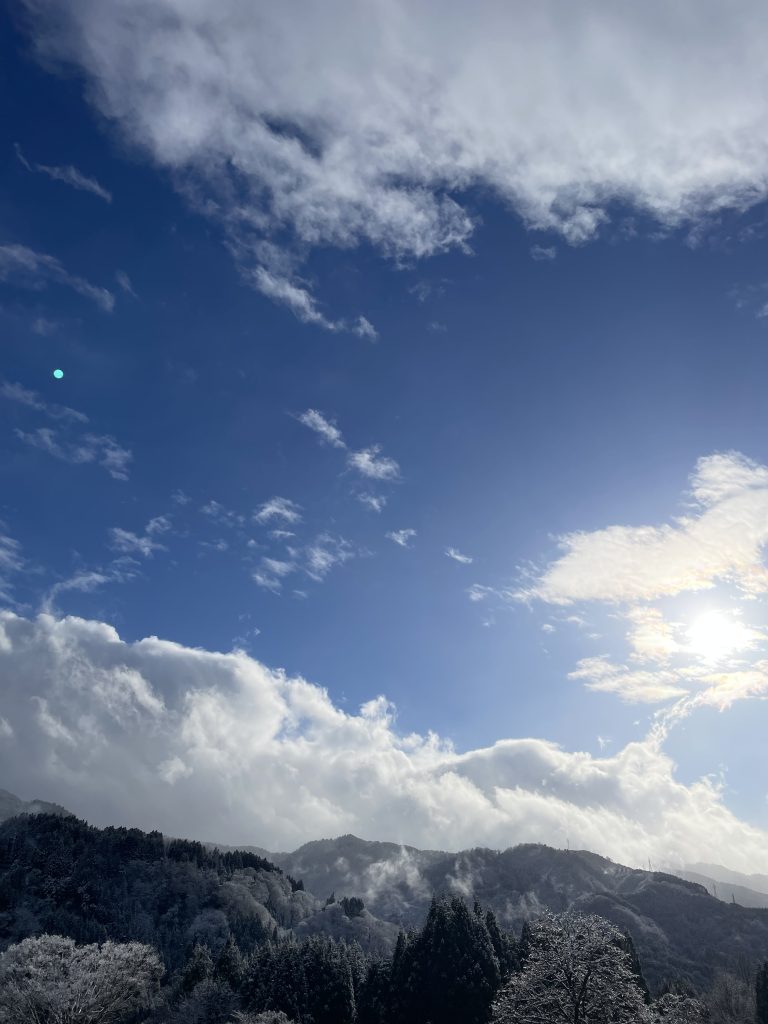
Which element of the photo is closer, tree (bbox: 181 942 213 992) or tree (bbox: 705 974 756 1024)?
tree (bbox: 181 942 213 992)

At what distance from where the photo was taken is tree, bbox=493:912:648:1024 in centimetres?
3254

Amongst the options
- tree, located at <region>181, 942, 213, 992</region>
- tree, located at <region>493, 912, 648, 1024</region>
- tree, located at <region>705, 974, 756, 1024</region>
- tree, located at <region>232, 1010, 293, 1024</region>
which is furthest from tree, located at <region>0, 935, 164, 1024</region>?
tree, located at <region>705, 974, 756, 1024</region>

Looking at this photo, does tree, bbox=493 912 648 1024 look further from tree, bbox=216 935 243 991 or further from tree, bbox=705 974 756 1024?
tree, bbox=705 974 756 1024

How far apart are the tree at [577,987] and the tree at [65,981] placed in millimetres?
39033

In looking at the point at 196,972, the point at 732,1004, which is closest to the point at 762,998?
the point at 732,1004

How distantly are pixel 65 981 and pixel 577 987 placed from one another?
45526mm

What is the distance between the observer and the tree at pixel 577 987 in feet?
107

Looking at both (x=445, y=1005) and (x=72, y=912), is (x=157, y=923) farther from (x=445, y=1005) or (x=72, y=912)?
(x=445, y=1005)

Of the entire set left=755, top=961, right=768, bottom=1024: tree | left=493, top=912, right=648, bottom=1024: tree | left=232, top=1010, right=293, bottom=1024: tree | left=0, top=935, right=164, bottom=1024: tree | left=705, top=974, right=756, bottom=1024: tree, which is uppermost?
left=493, top=912, right=648, bottom=1024: tree

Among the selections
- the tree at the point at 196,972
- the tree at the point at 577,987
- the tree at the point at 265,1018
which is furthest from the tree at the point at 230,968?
the tree at the point at 577,987

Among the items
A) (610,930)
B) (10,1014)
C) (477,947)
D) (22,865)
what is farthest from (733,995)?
(22,865)

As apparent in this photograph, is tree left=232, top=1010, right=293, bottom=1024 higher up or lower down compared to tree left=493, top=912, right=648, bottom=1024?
lower down

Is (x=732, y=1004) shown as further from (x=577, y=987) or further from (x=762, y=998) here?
(x=577, y=987)

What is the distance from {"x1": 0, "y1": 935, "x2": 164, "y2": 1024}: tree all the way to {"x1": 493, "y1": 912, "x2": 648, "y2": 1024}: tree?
39033mm
